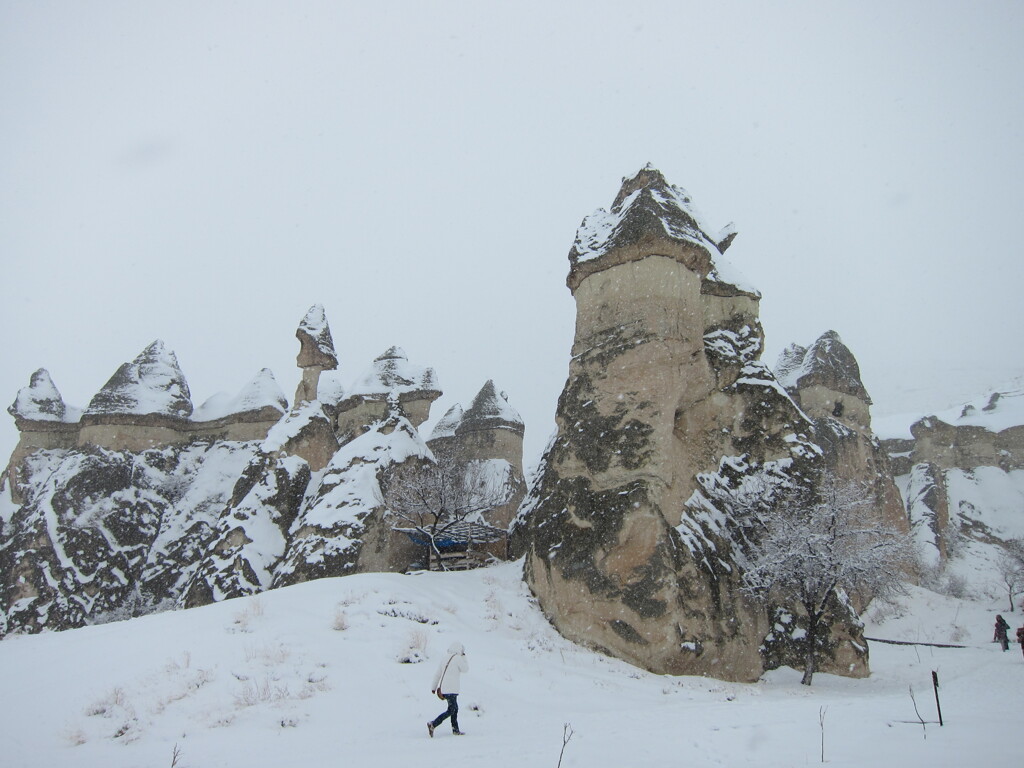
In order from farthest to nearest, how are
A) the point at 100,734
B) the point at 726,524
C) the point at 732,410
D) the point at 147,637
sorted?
the point at 732,410
the point at 726,524
the point at 147,637
the point at 100,734

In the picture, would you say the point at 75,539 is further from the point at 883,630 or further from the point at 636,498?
the point at 883,630

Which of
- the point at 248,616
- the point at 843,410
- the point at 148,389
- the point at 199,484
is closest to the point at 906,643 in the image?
the point at 843,410

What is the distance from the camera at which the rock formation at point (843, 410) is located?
2561 centimetres

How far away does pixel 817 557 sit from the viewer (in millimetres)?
13289

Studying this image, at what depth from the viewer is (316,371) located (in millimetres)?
26250

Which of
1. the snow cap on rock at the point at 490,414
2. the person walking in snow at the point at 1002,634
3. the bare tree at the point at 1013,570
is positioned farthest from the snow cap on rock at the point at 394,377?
the bare tree at the point at 1013,570

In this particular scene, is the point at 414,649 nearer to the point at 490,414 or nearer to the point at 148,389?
the point at 490,414

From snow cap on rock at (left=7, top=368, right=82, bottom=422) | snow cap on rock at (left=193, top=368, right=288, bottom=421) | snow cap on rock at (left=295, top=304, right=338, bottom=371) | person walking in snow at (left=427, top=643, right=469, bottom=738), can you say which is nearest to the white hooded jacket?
person walking in snow at (left=427, top=643, right=469, bottom=738)

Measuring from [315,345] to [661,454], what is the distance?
16376mm

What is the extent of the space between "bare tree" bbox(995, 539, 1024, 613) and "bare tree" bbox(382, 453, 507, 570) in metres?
21.2

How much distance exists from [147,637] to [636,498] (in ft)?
32.0

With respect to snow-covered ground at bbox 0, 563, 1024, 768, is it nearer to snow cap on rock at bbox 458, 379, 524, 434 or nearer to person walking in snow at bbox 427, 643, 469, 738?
person walking in snow at bbox 427, 643, 469, 738

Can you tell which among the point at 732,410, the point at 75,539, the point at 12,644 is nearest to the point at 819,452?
the point at 732,410

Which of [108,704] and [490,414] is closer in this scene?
[108,704]
